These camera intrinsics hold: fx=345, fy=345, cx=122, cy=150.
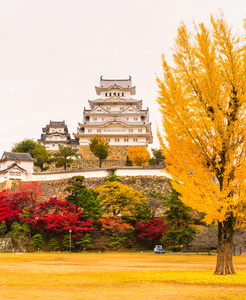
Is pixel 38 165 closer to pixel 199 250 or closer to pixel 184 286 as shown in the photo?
pixel 199 250

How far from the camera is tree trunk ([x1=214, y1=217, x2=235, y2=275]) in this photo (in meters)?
12.0

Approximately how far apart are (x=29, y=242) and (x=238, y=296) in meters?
26.5

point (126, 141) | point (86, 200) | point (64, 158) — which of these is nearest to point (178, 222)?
point (86, 200)

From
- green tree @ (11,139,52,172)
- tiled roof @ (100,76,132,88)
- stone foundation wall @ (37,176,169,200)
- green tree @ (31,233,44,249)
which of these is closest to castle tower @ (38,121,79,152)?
green tree @ (11,139,52,172)

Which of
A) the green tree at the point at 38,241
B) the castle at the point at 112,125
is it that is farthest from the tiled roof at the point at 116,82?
the green tree at the point at 38,241

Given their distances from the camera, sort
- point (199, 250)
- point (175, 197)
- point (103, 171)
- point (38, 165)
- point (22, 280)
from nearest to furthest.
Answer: point (22, 280) < point (175, 197) < point (199, 250) < point (103, 171) < point (38, 165)

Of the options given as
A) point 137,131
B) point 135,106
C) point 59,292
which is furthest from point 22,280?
point 135,106

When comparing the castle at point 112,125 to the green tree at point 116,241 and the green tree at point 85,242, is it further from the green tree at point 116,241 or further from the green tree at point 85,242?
the green tree at point 85,242

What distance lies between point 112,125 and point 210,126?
45.6m

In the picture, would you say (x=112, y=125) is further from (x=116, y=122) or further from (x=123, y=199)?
(x=123, y=199)

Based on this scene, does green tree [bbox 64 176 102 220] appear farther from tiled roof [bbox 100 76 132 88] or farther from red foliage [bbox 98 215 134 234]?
tiled roof [bbox 100 76 132 88]

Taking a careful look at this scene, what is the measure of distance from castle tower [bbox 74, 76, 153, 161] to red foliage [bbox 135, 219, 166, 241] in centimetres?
2292

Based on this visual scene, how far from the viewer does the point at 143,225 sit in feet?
103

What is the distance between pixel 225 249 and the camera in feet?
40.0
